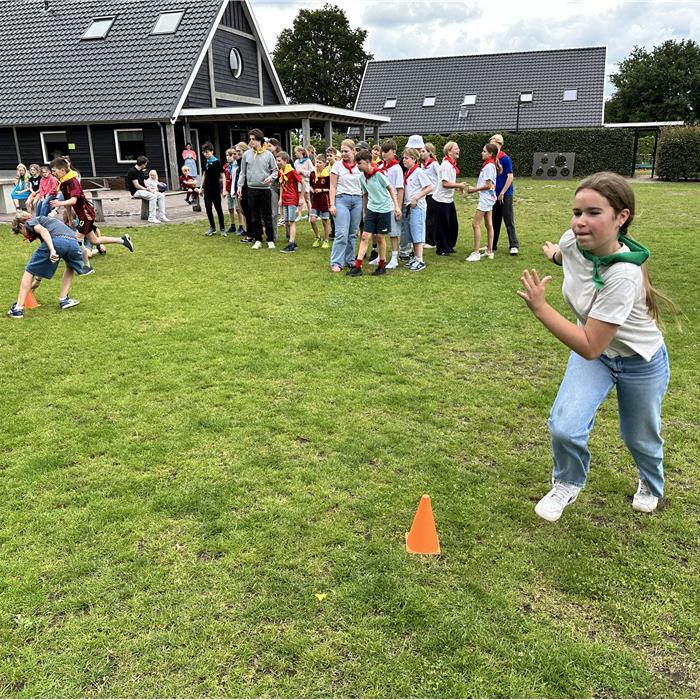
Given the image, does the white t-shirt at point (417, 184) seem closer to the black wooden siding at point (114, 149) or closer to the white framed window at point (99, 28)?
the black wooden siding at point (114, 149)

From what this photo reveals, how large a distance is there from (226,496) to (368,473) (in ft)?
2.87

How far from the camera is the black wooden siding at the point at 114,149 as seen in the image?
873 inches

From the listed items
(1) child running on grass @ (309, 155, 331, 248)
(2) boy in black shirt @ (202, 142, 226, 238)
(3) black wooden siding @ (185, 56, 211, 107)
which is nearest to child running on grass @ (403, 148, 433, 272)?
(1) child running on grass @ (309, 155, 331, 248)

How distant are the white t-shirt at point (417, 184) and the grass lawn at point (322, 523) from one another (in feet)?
11.0

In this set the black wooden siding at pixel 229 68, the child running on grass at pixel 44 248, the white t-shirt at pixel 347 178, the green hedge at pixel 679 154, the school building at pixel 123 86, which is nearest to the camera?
the child running on grass at pixel 44 248

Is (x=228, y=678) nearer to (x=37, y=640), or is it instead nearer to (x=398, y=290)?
(x=37, y=640)

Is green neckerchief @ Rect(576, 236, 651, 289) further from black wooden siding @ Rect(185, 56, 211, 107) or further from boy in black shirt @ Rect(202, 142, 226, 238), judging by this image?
black wooden siding @ Rect(185, 56, 211, 107)

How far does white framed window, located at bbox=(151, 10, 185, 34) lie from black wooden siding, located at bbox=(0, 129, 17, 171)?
6.76 m

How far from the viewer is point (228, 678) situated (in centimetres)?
237

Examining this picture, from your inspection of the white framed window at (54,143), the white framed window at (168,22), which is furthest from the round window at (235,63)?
the white framed window at (54,143)

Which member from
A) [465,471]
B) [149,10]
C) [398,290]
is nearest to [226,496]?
[465,471]

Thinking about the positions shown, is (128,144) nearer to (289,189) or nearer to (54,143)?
(54,143)

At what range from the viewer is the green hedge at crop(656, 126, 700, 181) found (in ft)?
79.8

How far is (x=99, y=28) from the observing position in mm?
24328
